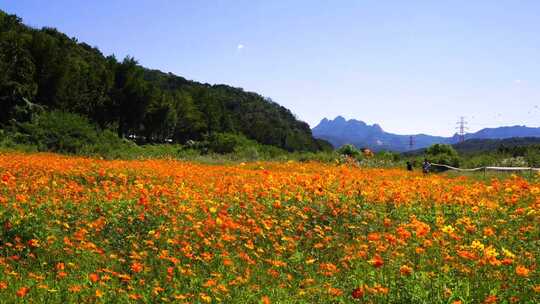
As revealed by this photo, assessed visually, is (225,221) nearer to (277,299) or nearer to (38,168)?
(277,299)

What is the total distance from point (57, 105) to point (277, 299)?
132ft

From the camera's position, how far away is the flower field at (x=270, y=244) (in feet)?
17.8

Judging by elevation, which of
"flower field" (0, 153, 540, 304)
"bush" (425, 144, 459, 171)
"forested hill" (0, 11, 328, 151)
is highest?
"forested hill" (0, 11, 328, 151)

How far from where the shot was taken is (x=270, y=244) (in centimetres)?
812

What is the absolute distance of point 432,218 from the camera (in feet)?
29.5

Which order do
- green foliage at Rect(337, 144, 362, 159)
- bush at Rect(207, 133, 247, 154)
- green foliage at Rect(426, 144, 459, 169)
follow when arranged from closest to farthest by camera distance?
green foliage at Rect(426, 144, 459, 169)
green foliage at Rect(337, 144, 362, 159)
bush at Rect(207, 133, 247, 154)

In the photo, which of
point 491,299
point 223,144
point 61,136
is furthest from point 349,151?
point 491,299

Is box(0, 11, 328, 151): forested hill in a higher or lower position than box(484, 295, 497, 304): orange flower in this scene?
higher

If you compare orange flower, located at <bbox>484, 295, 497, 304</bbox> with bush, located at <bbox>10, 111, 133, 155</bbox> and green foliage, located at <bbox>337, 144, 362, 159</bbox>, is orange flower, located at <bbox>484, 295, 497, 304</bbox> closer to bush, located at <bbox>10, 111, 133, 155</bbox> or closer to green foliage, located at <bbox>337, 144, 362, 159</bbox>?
bush, located at <bbox>10, 111, 133, 155</bbox>

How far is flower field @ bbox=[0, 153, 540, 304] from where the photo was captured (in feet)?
17.8

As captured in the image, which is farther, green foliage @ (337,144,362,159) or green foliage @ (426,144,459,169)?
green foliage @ (337,144,362,159)

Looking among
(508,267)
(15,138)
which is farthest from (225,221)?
(15,138)

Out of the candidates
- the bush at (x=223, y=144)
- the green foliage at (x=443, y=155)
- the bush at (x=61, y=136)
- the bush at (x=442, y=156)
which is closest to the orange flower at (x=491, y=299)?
the bush at (x=442, y=156)

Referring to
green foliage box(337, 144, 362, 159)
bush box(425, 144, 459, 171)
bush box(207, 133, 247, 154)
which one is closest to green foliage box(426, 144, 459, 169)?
bush box(425, 144, 459, 171)
